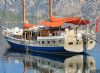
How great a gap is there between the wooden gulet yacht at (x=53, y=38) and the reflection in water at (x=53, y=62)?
1.87 m

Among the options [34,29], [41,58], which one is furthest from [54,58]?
[34,29]

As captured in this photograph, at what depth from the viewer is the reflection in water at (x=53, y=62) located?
194 feet

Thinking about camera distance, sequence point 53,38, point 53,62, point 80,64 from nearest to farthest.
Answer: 1. point 80,64
2. point 53,62
3. point 53,38

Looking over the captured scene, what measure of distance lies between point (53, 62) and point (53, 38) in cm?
845

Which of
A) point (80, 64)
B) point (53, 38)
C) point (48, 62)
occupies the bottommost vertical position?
point (48, 62)

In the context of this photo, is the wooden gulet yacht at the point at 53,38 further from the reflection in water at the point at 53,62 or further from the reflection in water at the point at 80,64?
the reflection in water at the point at 80,64

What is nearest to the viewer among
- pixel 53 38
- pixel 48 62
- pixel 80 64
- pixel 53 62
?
pixel 80 64

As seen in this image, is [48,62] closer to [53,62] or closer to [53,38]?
[53,62]

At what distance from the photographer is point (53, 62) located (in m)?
67.2

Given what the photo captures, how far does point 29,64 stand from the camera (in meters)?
65.5

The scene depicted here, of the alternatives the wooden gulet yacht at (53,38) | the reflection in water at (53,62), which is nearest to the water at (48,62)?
the reflection in water at (53,62)

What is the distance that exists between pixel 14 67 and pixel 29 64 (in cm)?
340

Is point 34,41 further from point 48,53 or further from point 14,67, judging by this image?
point 14,67

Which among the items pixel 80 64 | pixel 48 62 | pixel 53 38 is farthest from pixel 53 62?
pixel 53 38
